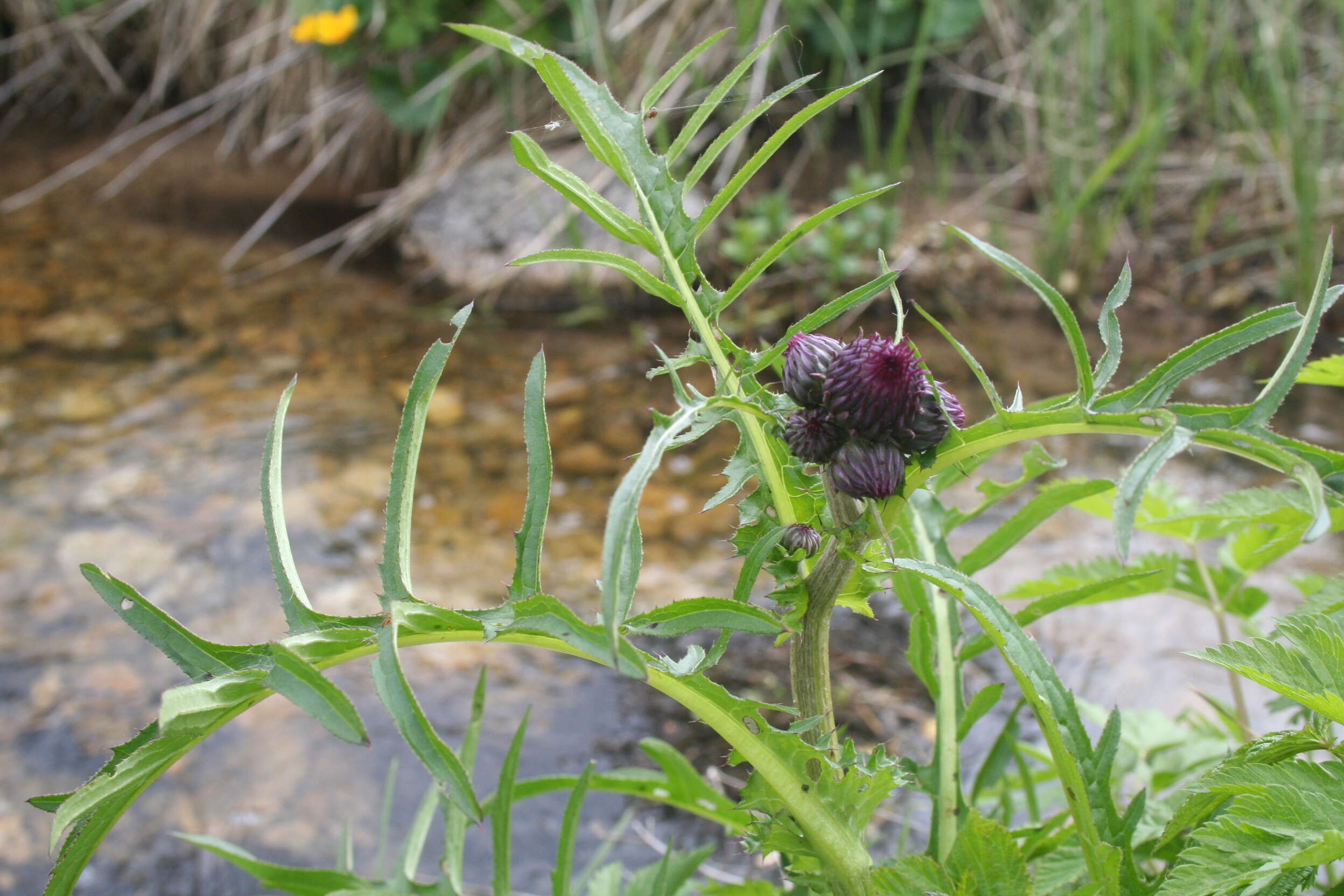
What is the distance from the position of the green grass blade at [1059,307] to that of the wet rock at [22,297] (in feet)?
12.1

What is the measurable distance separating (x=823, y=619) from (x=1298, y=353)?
0.33 meters

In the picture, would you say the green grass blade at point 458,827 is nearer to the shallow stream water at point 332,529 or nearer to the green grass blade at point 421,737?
the green grass blade at point 421,737

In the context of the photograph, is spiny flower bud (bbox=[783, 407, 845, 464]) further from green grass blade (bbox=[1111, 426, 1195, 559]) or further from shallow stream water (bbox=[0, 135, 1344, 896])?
shallow stream water (bbox=[0, 135, 1344, 896])

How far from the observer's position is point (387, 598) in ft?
2.18

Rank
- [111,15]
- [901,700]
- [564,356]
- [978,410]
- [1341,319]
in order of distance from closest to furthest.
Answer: [901,700]
[978,410]
[1341,319]
[564,356]
[111,15]

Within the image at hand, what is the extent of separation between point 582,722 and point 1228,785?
1.46m

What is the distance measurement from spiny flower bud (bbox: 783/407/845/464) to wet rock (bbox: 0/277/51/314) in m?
3.61

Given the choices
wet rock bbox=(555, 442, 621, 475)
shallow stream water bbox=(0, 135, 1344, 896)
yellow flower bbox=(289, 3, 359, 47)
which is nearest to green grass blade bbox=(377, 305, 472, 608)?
shallow stream water bbox=(0, 135, 1344, 896)

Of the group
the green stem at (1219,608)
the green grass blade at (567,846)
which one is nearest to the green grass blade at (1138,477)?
the green grass blade at (567,846)

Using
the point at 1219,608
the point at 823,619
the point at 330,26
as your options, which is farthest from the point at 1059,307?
the point at 330,26

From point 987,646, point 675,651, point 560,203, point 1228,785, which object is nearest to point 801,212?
point 560,203

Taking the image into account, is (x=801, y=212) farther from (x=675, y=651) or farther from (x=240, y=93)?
(x=240, y=93)

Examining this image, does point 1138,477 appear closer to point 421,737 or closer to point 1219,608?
point 421,737

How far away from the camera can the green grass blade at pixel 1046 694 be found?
26.4 inches
